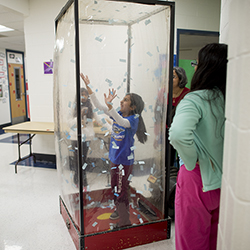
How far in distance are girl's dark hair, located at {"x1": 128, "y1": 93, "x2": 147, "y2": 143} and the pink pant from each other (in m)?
0.56

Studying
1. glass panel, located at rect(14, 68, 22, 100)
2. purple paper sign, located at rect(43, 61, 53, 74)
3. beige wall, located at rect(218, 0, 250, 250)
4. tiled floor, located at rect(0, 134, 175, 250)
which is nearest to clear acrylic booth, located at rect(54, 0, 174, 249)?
tiled floor, located at rect(0, 134, 175, 250)

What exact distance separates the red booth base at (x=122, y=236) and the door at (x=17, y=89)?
673 centimetres

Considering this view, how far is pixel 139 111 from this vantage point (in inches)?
72.6

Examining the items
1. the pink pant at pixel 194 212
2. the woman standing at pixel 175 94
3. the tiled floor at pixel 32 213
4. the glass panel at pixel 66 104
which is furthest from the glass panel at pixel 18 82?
the pink pant at pixel 194 212

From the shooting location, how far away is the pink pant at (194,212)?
4.21 ft

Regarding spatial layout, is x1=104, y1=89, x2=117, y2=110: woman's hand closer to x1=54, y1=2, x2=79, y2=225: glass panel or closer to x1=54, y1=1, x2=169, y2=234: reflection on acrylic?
x1=54, y1=1, x2=169, y2=234: reflection on acrylic

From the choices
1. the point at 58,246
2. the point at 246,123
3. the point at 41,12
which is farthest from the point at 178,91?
the point at 41,12

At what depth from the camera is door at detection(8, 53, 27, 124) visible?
7762mm

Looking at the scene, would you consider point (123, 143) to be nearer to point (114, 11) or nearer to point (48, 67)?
point (114, 11)

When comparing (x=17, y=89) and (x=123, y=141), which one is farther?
(x=17, y=89)

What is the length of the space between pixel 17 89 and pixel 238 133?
28.3ft

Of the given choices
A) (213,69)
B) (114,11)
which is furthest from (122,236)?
(114,11)

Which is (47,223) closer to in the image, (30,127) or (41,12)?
(30,127)

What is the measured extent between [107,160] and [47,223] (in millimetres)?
1101
